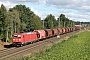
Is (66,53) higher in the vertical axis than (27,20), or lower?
higher

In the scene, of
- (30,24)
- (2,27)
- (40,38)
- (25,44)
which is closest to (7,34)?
(2,27)

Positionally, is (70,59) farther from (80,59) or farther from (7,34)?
(7,34)

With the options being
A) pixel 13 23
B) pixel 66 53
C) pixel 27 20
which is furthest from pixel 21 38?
pixel 27 20

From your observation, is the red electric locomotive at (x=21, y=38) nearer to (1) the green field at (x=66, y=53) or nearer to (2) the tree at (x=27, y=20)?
(1) the green field at (x=66, y=53)

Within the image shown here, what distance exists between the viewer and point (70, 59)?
91.6 ft

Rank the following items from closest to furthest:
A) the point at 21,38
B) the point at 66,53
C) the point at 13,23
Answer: the point at 66,53 → the point at 21,38 → the point at 13,23

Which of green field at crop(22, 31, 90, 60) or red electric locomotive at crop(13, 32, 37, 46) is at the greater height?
green field at crop(22, 31, 90, 60)

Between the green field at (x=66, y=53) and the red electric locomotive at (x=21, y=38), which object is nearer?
the green field at (x=66, y=53)

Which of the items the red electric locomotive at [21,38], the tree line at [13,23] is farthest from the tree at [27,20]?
the red electric locomotive at [21,38]

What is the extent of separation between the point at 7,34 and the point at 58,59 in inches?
1773

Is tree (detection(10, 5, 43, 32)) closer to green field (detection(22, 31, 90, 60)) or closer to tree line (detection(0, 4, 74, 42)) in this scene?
tree line (detection(0, 4, 74, 42))

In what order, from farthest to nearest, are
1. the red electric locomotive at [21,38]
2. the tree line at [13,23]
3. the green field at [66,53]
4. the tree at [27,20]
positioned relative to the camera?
the tree at [27,20] < the tree line at [13,23] < the red electric locomotive at [21,38] < the green field at [66,53]

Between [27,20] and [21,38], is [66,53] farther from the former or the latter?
[27,20]

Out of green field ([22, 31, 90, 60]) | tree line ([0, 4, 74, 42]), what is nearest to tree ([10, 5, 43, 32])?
tree line ([0, 4, 74, 42])
